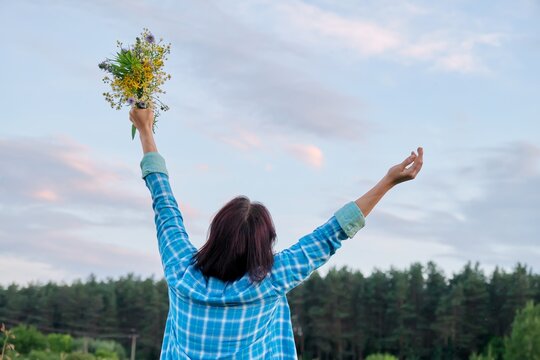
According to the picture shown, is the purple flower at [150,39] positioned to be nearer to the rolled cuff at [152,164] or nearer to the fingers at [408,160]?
the rolled cuff at [152,164]

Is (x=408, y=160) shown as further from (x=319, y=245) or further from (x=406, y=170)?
(x=319, y=245)

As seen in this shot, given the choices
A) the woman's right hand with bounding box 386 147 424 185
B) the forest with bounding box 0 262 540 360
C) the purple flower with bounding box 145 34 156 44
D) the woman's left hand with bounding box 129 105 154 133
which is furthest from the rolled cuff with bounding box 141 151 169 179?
the forest with bounding box 0 262 540 360

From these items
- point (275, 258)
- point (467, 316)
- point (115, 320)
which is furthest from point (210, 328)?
point (115, 320)

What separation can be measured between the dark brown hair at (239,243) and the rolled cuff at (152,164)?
18.8 inches

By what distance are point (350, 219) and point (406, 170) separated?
0.86 ft

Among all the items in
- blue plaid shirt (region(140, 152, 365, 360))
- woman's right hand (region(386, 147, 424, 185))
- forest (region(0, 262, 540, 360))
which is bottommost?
blue plaid shirt (region(140, 152, 365, 360))

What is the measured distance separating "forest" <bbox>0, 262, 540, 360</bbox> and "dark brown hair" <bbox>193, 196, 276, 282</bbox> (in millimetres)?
48361

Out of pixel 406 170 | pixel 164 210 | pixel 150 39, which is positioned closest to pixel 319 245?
pixel 406 170

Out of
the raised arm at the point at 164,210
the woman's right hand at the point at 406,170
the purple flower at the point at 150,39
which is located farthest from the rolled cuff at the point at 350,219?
the purple flower at the point at 150,39

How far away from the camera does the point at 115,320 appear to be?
6731 cm

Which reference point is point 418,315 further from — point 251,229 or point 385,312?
point 251,229

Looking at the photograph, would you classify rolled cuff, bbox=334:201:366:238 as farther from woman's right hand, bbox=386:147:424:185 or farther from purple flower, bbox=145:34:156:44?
purple flower, bbox=145:34:156:44

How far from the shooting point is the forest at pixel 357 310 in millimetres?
56312

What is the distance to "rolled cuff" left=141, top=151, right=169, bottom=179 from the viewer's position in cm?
304
